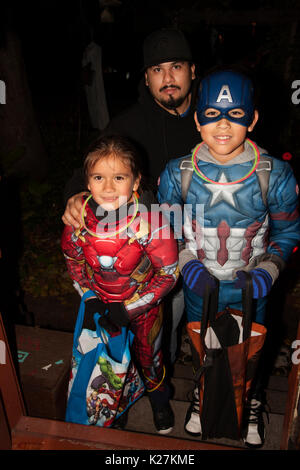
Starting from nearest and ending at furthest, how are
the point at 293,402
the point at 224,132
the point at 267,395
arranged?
1. the point at 293,402
2. the point at 224,132
3. the point at 267,395

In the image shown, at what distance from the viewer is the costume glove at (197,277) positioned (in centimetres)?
199

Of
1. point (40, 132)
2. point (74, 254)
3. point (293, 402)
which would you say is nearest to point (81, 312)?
point (74, 254)

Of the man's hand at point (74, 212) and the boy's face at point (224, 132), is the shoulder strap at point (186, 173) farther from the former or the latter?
the man's hand at point (74, 212)

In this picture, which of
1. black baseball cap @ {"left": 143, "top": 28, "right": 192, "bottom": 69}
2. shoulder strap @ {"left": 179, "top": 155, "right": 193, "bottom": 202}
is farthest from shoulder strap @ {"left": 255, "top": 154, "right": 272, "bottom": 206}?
black baseball cap @ {"left": 143, "top": 28, "right": 192, "bottom": 69}

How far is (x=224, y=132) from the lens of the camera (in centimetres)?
184

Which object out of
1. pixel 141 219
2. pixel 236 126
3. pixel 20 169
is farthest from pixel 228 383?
pixel 20 169

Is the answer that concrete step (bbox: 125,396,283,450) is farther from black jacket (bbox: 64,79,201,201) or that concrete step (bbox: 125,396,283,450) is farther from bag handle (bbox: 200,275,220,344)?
black jacket (bbox: 64,79,201,201)

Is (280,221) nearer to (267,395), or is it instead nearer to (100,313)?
(100,313)

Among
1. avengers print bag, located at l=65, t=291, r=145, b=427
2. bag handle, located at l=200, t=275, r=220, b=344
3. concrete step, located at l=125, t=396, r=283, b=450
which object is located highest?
bag handle, located at l=200, t=275, r=220, b=344

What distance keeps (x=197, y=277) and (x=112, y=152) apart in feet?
2.57

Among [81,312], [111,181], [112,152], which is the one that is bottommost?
[81,312]

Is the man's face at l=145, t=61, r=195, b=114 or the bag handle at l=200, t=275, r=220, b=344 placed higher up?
the man's face at l=145, t=61, r=195, b=114

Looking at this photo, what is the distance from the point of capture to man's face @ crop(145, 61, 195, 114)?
240cm

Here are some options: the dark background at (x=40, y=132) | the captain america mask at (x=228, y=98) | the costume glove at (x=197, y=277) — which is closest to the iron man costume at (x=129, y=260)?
the costume glove at (x=197, y=277)
